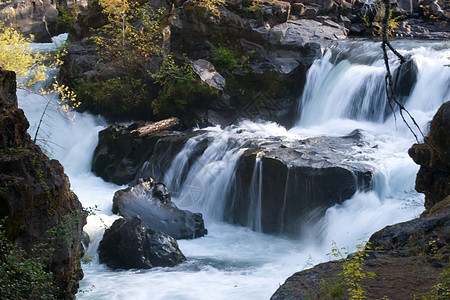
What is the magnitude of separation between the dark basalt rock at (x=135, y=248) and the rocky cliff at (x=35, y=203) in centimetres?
288

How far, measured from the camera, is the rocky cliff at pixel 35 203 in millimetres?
6039

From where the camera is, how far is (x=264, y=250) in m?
11.0

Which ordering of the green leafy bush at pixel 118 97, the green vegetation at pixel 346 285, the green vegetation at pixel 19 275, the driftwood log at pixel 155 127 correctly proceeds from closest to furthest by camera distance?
the green vegetation at pixel 346 285 → the green vegetation at pixel 19 275 → the driftwood log at pixel 155 127 → the green leafy bush at pixel 118 97

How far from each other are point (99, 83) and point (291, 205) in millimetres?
8734

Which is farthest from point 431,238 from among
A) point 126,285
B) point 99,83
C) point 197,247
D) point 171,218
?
point 99,83

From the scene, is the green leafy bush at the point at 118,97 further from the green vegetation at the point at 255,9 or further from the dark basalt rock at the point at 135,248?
the dark basalt rock at the point at 135,248

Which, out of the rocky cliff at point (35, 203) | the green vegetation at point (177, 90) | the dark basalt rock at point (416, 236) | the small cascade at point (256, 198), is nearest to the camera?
the dark basalt rock at point (416, 236)

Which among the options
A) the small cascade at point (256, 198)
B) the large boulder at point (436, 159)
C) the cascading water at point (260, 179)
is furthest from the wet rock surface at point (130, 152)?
the large boulder at point (436, 159)

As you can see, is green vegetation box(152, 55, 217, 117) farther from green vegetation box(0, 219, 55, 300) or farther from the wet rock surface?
green vegetation box(0, 219, 55, 300)

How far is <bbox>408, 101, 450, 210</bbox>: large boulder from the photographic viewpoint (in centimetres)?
777

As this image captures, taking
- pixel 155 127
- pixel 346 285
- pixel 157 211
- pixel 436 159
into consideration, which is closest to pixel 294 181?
pixel 157 211

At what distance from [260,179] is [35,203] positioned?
262 inches

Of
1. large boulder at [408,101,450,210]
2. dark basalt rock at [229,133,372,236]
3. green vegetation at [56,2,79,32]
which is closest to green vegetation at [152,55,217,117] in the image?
dark basalt rock at [229,133,372,236]

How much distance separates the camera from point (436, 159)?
8.13 meters
